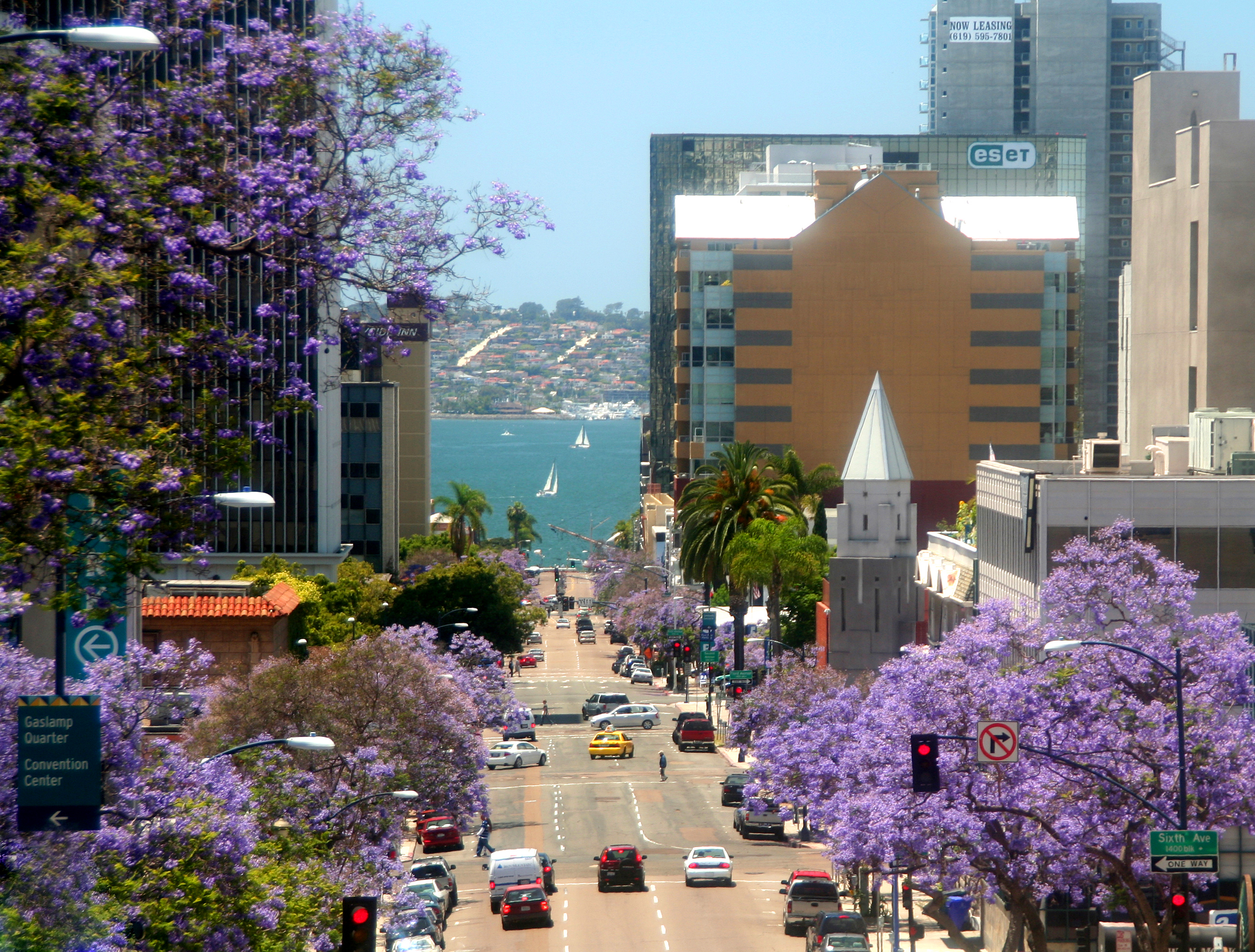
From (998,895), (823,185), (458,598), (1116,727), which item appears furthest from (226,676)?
(823,185)

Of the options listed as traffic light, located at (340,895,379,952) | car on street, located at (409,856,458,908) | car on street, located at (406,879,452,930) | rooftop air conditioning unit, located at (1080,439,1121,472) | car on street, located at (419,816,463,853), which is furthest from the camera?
rooftop air conditioning unit, located at (1080,439,1121,472)

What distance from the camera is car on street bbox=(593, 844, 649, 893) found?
158 feet

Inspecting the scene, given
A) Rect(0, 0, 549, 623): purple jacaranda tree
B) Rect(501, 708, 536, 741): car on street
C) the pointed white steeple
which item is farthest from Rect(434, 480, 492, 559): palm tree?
Rect(0, 0, 549, 623): purple jacaranda tree

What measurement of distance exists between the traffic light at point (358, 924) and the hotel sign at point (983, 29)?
187166mm

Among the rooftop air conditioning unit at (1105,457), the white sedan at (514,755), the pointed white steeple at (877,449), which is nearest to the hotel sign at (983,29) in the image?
the pointed white steeple at (877,449)

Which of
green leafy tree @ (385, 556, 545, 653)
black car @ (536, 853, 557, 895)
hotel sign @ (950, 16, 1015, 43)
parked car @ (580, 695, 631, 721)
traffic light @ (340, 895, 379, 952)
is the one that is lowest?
parked car @ (580, 695, 631, 721)

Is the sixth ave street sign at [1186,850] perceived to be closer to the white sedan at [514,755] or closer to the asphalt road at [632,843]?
the asphalt road at [632,843]

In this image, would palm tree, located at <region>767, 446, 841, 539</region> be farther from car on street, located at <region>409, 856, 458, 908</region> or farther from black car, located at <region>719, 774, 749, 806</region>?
car on street, located at <region>409, 856, 458, 908</region>

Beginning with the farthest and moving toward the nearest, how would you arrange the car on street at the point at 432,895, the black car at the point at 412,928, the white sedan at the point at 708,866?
1. the white sedan at the point at 708,866
2. the car on street at the point at 432,895
3. the black car at the point at 412,928

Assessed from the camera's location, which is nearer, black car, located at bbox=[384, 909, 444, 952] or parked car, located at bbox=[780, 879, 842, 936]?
black car, located at bbox=[384, 909, 444, 952]

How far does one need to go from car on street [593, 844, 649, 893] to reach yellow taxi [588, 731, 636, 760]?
29258mm

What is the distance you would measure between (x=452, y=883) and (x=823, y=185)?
327ft

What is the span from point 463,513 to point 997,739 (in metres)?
122

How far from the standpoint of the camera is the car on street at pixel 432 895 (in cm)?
4238
